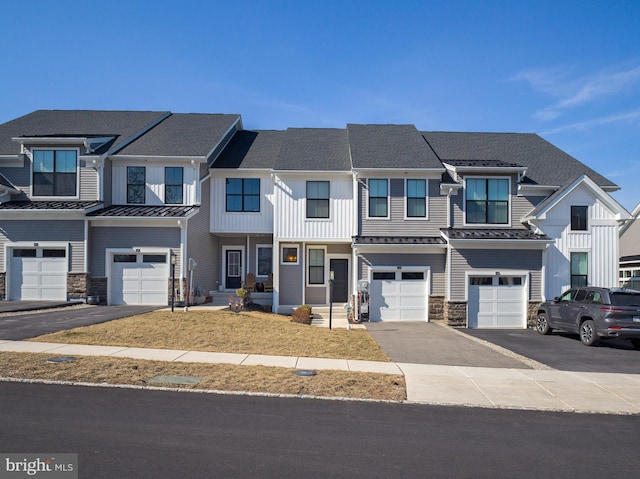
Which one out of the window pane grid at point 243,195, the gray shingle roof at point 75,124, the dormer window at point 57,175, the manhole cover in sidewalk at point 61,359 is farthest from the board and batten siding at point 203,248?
the manhole cover in sidewalk at point 61,359

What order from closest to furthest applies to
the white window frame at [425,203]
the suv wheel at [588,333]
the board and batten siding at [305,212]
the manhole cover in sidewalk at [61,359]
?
the manhole cover in sidewalk at [61,359], the suv wheel at [588,333], the white window frame at [425,203], the board and batten siding at [305,212]

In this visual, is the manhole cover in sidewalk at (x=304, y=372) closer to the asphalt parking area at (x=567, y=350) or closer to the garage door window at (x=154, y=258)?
the asphalt parking area at (x=567, y=350)

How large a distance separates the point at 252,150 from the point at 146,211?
265 inches

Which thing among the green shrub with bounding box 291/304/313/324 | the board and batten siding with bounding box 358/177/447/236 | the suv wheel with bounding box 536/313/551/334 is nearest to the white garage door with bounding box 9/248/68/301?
the green shrub with bounding box 291/304/313/324

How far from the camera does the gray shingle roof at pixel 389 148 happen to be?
66.4ft

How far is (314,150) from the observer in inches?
897

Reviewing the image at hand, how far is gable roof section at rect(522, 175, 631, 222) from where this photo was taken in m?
19.6

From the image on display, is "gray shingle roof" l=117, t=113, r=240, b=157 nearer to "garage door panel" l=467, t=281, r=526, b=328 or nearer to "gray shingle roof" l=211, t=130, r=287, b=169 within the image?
"gray shingle roof" l=211, t=130, r=287, b=169

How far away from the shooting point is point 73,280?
1955cm

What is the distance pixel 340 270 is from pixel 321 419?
1540cm

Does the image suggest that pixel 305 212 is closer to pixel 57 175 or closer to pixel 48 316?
pixel 48 316

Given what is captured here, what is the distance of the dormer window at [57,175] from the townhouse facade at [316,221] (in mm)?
46

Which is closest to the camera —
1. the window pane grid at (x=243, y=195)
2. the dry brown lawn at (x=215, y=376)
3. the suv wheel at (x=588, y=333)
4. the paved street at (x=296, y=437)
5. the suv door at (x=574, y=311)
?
the paved street at (x=296, y=437)

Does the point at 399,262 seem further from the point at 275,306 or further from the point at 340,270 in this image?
the point at 275,306
